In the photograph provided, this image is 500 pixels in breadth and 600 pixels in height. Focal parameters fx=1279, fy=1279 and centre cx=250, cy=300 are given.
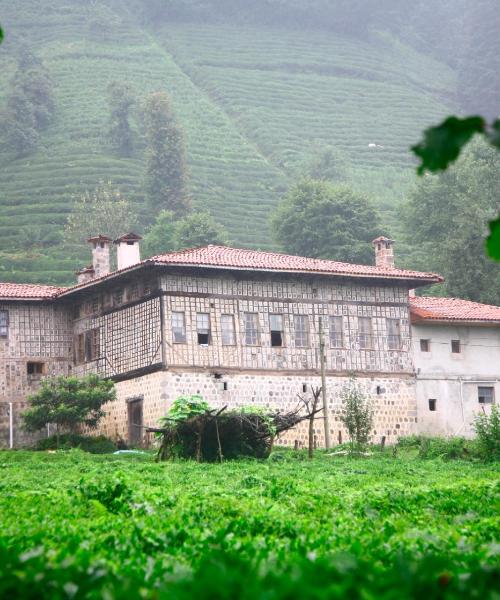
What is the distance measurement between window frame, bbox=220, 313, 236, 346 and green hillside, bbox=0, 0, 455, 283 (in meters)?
A: 33.7

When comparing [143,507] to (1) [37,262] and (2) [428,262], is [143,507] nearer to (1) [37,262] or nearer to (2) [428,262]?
(2) [428,262]

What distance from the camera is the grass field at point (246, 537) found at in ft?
22.9

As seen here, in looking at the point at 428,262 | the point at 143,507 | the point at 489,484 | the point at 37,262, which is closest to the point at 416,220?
the point at 428,262

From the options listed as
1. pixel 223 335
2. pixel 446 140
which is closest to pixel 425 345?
pixel 223 335

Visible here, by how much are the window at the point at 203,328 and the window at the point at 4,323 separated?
7203 millimetres

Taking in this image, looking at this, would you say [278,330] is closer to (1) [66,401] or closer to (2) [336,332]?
(2) [336,332]

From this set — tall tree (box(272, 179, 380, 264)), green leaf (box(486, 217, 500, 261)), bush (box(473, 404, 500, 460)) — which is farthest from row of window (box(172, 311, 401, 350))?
green leaf (box(486, 217, 500, 261))

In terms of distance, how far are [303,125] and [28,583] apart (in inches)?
4717

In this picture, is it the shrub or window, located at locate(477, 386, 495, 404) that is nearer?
the shrub

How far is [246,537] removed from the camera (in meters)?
12.2

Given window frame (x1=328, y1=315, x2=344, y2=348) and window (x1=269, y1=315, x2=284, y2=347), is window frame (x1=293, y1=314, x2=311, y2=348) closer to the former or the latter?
window (x1=269, y1=315, x2=284, y2=347)

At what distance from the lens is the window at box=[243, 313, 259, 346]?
4169 cm

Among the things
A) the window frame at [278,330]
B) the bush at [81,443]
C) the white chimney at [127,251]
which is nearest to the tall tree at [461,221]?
the window frame at [278,330]

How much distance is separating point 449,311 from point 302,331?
6.30 metres
